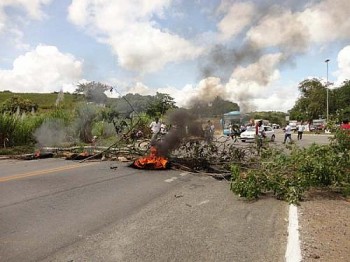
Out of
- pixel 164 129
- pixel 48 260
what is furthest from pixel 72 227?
pixel 164 129

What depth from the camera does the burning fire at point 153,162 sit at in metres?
13.1

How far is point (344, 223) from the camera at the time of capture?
253 inches

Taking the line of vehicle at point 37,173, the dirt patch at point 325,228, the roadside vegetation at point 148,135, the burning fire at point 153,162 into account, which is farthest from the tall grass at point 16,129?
the dirt patch at point 325,228

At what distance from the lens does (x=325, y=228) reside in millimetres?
6105

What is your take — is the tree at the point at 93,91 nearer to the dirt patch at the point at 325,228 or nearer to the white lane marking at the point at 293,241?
the dirt patch at the point at 325,228

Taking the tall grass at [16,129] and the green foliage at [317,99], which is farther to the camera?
the green foliage at [317,99]

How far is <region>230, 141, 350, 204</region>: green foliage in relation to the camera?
8430 mm

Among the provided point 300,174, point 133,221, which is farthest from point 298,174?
point 133,221

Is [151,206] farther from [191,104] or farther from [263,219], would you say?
[191,104]

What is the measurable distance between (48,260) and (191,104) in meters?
10.1

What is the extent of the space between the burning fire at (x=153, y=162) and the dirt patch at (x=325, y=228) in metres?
5.44

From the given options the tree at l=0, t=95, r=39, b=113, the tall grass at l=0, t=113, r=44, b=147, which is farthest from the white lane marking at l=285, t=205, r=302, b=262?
the tree at l=0, t=95, r=39, b=113

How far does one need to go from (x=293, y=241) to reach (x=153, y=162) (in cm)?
806

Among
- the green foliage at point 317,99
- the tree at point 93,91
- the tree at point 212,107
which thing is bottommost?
the tree at point 212,107
